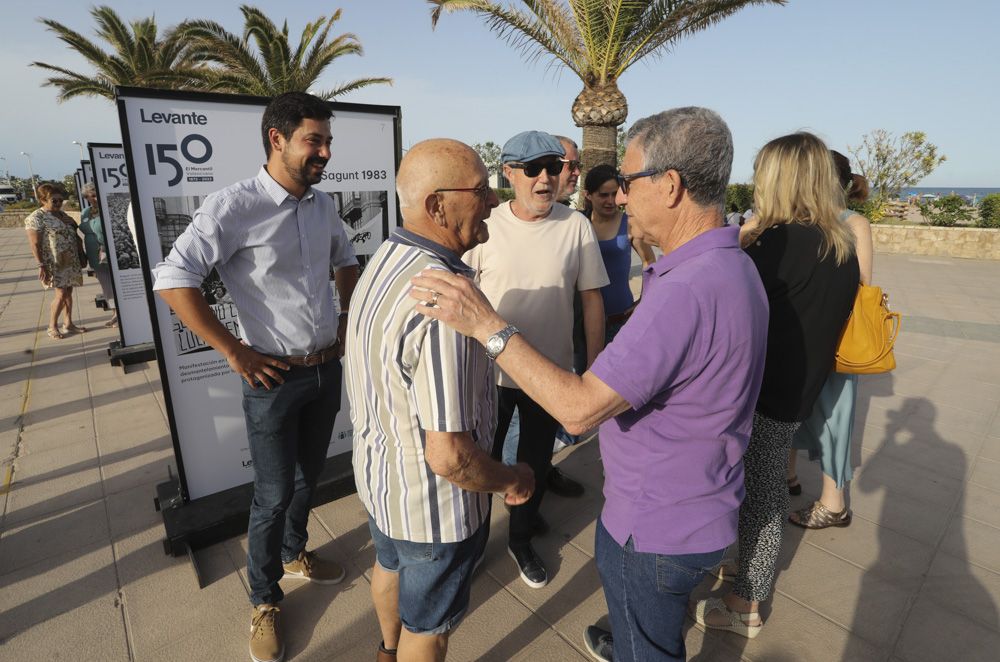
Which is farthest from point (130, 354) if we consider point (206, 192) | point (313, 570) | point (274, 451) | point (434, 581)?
point (434, 581)

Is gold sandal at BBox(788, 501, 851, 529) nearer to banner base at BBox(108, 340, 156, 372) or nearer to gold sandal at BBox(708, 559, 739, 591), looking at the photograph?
gold sandal at BBox(708, 559, 739, 591)

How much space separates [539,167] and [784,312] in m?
1.24

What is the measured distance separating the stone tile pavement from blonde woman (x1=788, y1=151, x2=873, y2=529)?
0.38 ft

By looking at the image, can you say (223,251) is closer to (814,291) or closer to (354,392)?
(354,392)

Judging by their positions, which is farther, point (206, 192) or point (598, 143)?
point (598, 143)

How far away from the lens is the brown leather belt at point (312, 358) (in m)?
2.23

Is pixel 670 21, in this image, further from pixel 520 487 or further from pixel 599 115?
pixel 520 487

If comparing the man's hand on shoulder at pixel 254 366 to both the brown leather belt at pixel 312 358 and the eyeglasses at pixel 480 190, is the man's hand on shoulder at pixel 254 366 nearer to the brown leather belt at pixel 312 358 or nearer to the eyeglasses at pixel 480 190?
the brown leather belt at pixel 312 358

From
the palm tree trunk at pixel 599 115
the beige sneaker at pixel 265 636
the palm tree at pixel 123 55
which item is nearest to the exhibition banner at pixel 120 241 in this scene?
the beige sneaker at pixel 265 636

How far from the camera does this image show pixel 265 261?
2166 millimetres

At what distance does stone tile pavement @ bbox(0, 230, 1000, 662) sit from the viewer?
2279mm

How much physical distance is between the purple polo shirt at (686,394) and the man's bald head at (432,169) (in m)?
0.58

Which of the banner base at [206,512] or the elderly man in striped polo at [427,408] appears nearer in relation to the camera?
the elderly man in striped polo at [427,408]

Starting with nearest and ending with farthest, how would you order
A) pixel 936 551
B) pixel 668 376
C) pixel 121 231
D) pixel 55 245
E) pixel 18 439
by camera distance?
pixel 668 376
pixel 936 551
pixel 18 439
pixel 121 231
pixel 55 245
